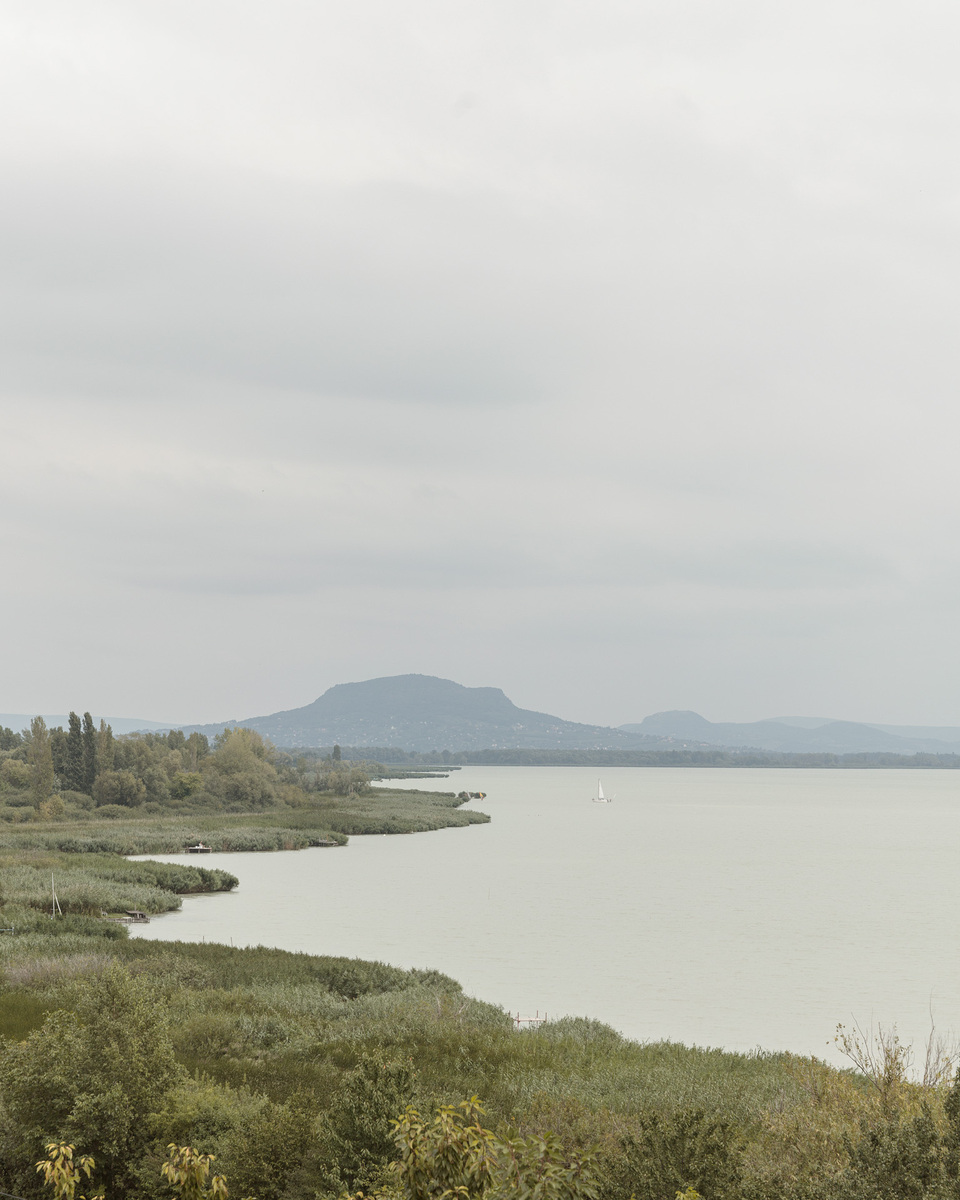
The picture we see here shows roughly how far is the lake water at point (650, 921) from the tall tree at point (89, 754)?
3562 cm

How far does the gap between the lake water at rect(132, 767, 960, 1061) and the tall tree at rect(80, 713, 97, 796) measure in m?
35.6

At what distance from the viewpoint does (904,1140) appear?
8094mm

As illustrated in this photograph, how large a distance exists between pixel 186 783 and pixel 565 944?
258ft

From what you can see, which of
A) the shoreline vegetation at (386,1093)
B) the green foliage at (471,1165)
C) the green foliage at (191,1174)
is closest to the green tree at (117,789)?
the shoreline vegetation at (386,1093)

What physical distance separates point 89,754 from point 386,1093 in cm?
10132

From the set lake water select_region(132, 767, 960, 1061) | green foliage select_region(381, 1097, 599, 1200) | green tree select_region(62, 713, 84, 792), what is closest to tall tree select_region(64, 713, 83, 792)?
green tree select_region(62, 713, 84, 792)

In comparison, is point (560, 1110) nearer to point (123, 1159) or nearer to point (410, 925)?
point (123, 1159)

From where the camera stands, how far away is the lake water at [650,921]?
97.3ft

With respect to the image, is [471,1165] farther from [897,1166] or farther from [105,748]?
[105,748]

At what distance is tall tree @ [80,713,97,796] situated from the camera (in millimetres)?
101875

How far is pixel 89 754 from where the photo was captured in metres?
103

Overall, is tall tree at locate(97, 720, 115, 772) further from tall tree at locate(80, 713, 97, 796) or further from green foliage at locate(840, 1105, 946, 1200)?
green foliage at locate(840, 1105, 946, 1200)

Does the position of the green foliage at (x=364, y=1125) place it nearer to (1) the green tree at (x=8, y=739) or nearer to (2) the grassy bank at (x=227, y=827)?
(2) the grassy bank at (x=227, y=827)

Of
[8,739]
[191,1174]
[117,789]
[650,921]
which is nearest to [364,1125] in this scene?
[191,1174]
